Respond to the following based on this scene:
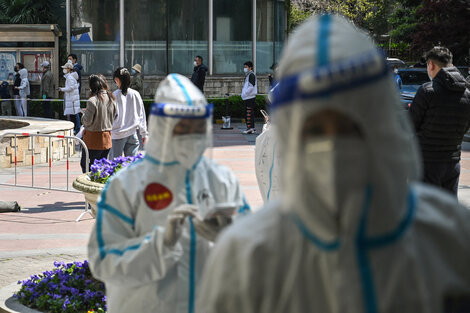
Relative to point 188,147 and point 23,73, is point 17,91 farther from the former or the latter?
point 188,147

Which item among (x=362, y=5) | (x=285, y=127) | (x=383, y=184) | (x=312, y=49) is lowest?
(x=383, y=184)

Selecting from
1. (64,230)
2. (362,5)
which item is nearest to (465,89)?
(64,230)

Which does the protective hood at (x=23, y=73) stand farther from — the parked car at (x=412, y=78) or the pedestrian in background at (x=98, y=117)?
the pedestrian in background at (x=98, y=117)

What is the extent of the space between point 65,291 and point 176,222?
11.8 feet

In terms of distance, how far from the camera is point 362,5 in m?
38.3

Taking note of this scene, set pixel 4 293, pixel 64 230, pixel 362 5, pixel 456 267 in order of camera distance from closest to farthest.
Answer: pixel 456 267 → pixel 4 293 → pixel 64 230 → pixel 362 5

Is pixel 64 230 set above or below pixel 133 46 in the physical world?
below

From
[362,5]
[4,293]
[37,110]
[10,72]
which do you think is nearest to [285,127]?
[4,293]

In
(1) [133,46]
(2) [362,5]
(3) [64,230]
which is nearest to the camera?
(3) [64,230]

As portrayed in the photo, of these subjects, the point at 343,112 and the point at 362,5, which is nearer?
the point at 343,112

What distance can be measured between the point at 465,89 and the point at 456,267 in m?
5.05

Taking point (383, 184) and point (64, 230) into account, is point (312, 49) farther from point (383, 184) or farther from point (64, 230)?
point (64, 230)

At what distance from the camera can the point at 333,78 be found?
1.63 metres

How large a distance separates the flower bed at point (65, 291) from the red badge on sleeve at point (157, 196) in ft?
9.46
